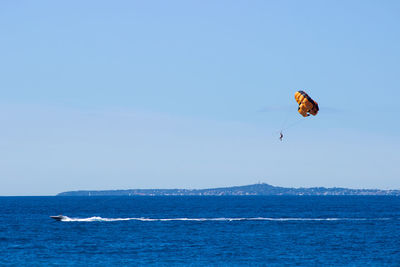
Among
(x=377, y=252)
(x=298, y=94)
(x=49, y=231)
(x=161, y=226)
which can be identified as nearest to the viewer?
(x=298, y=94)

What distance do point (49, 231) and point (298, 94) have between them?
61.8 meters

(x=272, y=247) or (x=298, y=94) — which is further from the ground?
(x=298, y=94)

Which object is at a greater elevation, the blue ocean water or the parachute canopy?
the parachute canopy

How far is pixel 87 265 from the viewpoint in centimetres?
6806

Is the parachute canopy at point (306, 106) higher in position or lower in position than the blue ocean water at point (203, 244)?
higher

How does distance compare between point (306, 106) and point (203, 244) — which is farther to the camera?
point (203, 244)

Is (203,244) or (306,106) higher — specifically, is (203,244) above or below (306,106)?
below

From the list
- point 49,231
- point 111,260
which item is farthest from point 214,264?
point 49,231

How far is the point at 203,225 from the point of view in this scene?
125 m

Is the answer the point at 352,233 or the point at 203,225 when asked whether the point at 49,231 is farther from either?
the point at 352,233

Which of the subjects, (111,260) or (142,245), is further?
(142,245)

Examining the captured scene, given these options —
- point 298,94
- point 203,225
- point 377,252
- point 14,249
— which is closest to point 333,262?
point 377,252

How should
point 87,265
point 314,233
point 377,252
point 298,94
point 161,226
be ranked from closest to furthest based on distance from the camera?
point 87,265 → point 298,94 → point 377,252 → point 314,233 → point 161,226

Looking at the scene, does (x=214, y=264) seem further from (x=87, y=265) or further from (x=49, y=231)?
(x=49, y=231)
